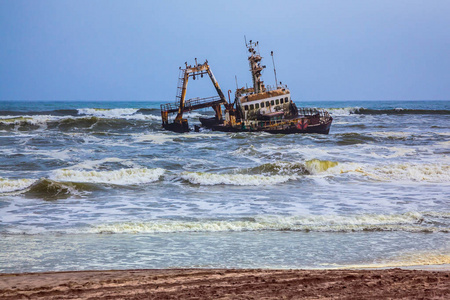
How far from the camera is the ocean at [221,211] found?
26.4 ft

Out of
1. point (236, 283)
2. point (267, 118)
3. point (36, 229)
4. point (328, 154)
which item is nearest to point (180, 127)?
point (267, 118)

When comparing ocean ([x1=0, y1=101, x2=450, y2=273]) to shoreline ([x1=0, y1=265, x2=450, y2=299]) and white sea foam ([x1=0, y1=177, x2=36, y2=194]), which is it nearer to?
white sea foam ([x1=0, y1=177, x2=36, y2=194])

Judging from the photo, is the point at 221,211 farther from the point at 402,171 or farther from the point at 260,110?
the point at 260,110

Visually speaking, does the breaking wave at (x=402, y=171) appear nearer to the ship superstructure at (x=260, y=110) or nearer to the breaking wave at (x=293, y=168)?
the breaking wave at (x=293, y=168)

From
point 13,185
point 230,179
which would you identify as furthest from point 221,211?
point 13,185

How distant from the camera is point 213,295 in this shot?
5355 mm

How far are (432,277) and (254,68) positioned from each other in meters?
35.2

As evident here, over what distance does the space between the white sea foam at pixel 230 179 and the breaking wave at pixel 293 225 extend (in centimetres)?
609

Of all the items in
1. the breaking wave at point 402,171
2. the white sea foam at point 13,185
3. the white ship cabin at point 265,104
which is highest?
the white ship cabin at point 265,104

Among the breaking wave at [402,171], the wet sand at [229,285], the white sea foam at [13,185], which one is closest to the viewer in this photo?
the wet sand at [229,285]

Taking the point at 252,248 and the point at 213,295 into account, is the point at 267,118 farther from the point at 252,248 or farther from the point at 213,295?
the point at 213,295

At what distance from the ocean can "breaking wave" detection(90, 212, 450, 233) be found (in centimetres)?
2

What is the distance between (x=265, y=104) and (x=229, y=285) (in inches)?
1355

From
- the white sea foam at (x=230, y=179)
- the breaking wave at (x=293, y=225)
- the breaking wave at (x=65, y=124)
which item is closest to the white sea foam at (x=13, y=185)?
the white sea foam at (x=230, y=179)
